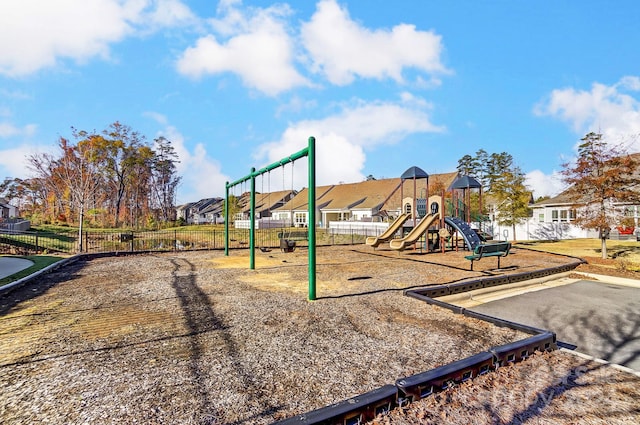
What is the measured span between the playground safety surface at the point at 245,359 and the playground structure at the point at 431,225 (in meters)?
7.81

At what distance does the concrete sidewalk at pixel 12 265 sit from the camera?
894 centimetres

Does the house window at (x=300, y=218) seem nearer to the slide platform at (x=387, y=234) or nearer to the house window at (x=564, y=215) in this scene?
the slide platform at (x=387, y=234)

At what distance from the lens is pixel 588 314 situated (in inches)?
256

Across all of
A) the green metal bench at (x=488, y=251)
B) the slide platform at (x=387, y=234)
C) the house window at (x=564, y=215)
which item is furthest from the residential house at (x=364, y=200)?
the green metal bench at (x=488, y=251)

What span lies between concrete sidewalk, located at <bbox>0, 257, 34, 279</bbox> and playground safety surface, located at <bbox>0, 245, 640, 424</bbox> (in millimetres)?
2132

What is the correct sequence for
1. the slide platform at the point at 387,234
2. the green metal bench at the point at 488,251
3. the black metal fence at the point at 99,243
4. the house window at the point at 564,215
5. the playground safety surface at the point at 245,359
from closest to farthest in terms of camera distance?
the playground safety surface at the point at 245,359 < the green metal bench at the point at 488,251 < the black metal fence at the point at 99,243 < the slide platform at the point at 387,234 < the house window at the point at 564,215

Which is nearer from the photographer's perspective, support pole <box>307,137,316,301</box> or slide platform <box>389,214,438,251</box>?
support pole <box>307,137,316,301</box>

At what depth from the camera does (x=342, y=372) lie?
11.7ft

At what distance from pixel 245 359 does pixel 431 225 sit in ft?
45.3

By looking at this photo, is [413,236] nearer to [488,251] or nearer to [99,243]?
[488,251]

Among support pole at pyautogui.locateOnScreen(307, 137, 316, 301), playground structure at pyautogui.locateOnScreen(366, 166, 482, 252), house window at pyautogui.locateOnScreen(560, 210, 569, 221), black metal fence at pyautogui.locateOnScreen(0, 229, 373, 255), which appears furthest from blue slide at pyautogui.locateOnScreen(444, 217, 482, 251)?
house window at pyautogui.locateOnScreen(560, 210, 569, 221)

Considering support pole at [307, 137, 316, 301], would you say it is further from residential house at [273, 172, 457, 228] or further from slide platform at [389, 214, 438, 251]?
residential house at [273, 172, 457, 228]

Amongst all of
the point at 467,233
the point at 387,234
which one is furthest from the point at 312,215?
the point at 387,234

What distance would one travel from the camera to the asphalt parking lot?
16.0 feet
